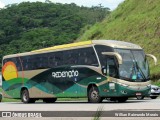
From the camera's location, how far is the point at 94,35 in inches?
2242

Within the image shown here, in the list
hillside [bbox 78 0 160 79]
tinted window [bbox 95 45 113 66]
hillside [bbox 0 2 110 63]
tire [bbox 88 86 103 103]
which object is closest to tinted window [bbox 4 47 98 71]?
tinted window [bbox 95 45 113 66]

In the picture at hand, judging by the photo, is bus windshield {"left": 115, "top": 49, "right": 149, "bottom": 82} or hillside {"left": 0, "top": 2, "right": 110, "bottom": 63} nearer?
bus windshield {"left": 115, "top": 49, "right": 149, "bottom": 82}

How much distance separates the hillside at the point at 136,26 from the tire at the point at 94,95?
666 inches

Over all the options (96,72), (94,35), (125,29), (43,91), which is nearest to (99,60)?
(96,72)

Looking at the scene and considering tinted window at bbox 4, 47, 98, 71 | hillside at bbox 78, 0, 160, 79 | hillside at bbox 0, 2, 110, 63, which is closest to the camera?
tinted window at bbox 4, 47, 98, 71

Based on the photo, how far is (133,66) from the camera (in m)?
24.5

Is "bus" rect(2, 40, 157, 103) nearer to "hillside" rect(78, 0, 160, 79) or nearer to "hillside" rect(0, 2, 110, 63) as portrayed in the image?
"hillside" rect(78, 0, 160, 79)

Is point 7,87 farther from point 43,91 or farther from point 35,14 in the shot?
point 35,14

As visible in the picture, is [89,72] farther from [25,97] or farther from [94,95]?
[25,97]

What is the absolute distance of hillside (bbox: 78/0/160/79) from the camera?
46.4 m

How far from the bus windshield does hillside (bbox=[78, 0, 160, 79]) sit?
Result: 1626cm

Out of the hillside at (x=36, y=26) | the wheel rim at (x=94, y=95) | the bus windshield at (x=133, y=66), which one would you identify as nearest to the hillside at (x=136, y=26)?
Answer: the bus windshield at (x=133, y=66)

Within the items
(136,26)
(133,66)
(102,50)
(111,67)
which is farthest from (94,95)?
(136,26)

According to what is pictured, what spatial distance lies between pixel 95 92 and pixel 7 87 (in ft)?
31.4
